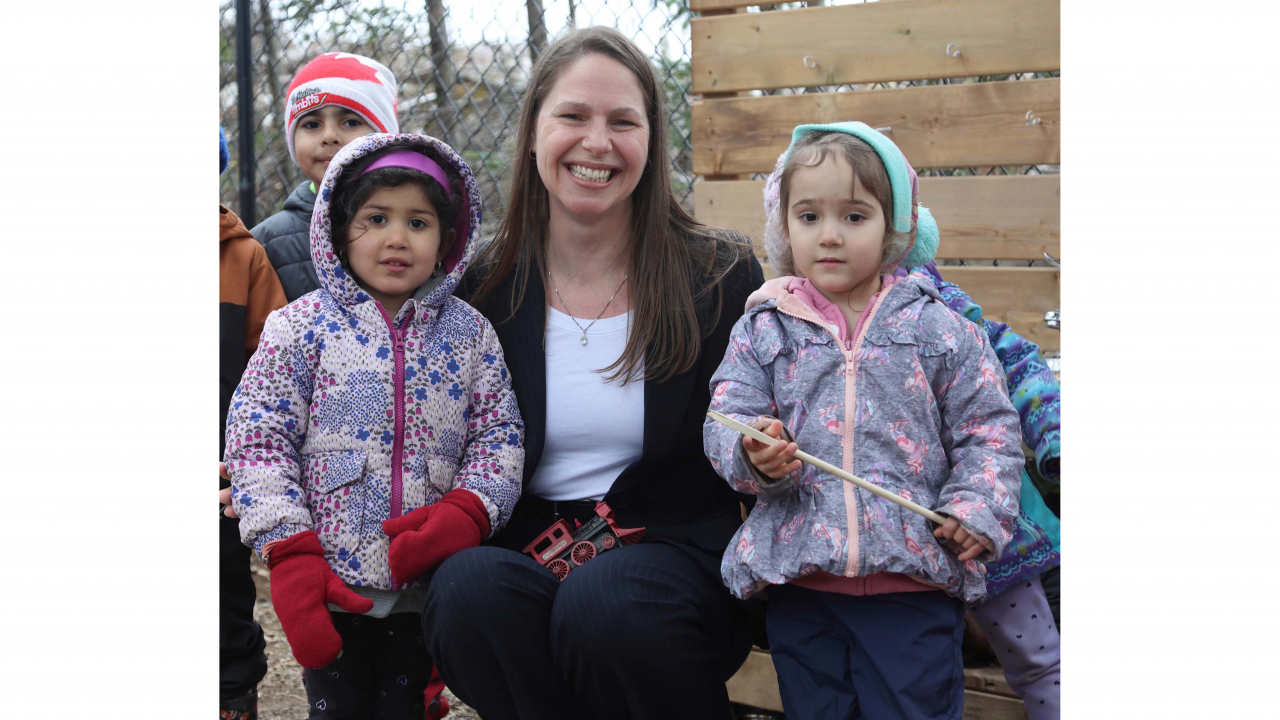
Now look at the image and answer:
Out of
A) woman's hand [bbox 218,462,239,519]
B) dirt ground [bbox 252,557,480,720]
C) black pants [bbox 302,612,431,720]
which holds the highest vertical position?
woman's hand [bbox 218,462,239,519]

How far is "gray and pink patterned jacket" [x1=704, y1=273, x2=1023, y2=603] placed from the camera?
159 centimetres

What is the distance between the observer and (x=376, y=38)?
4594 millimetres

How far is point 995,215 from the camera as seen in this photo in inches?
109

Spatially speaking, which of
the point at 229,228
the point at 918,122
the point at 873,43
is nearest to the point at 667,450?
the point at 229,228

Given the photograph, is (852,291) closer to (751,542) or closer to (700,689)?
(751,542)

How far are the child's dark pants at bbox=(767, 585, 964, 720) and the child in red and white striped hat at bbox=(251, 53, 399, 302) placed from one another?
1.50 m

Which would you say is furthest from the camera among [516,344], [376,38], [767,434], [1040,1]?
[376,38]

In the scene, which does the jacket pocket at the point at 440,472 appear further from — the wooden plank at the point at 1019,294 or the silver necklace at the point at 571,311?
the wooden plank at the point at 1019,294

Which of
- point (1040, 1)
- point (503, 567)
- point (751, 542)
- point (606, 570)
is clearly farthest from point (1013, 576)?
point (1040, 1)

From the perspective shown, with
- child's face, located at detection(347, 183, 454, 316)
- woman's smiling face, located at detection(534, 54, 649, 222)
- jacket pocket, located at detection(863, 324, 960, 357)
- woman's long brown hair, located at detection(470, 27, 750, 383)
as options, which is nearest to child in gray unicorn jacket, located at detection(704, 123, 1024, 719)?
jacket pocket, located at detection(863, 324, 960, 357)

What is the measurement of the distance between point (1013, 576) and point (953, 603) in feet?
0.60

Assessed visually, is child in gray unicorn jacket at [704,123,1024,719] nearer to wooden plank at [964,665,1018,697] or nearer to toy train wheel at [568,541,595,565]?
toy train wheel at [568,541,595,565]

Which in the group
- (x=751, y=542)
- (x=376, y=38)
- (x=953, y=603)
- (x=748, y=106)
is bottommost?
(x=953, y=603)

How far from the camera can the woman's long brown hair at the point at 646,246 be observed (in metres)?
1.97
